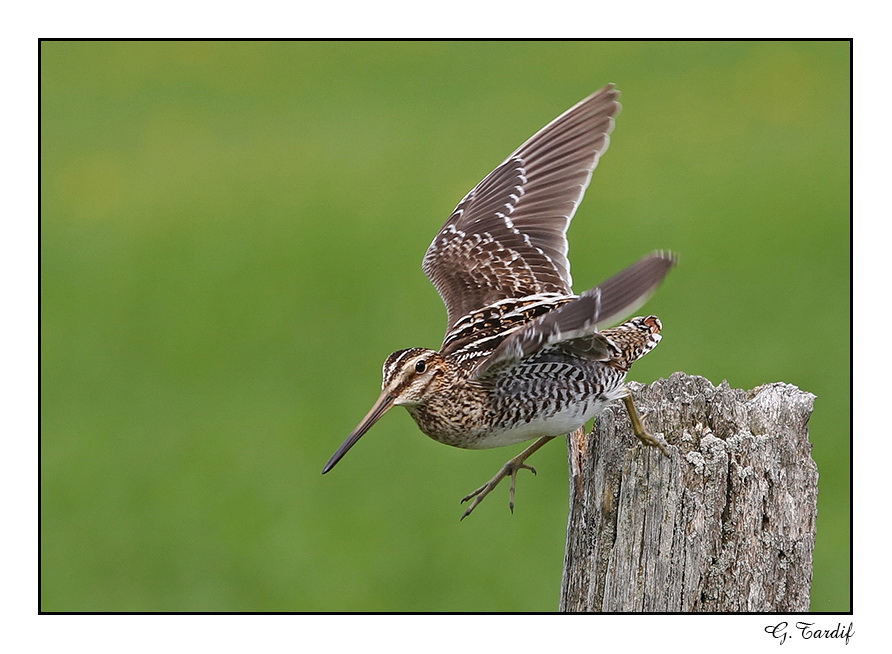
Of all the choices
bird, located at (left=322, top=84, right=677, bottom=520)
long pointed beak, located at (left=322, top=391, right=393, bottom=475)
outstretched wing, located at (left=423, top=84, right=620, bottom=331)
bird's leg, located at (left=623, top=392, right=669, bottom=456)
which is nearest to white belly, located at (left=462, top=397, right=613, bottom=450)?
Answer: bird, located at (left=322, top=84, right=677, bottom=520)

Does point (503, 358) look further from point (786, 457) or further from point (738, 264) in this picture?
point (738, 264)

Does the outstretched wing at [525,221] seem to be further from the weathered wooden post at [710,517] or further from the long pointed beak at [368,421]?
the weathered wooden post at [710,517]

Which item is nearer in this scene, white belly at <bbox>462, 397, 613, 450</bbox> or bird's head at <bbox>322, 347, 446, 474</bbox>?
white belly at <bbox>462, 397, 613, 450</bbox>

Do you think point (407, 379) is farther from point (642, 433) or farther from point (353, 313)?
point (353, 313)

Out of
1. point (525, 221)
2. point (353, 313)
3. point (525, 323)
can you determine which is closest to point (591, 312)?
point (525, 323)

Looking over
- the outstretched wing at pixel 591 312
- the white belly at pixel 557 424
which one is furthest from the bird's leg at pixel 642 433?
the outstretched wing at pixel 591 312

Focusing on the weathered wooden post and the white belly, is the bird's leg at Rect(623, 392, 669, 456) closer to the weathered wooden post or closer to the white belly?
the weathered wooden post
